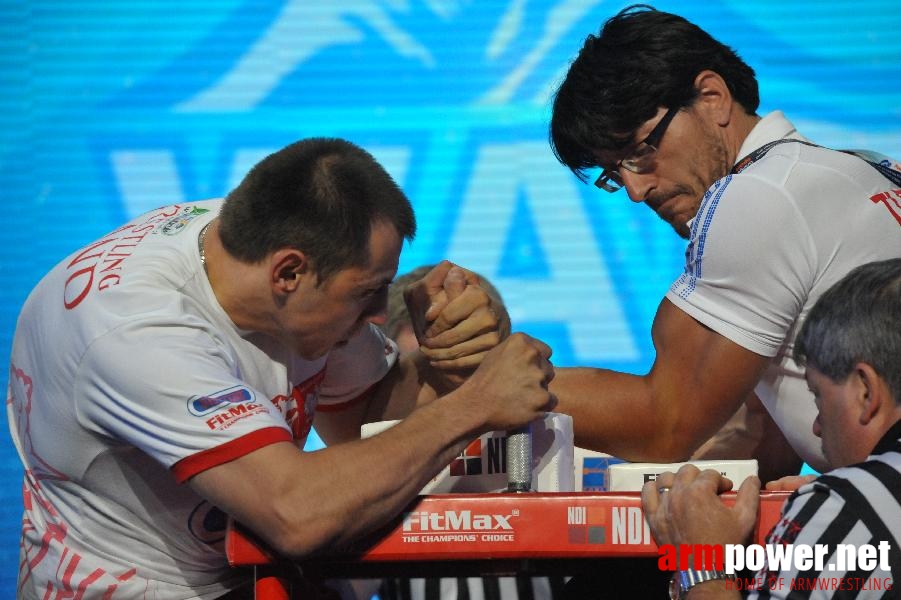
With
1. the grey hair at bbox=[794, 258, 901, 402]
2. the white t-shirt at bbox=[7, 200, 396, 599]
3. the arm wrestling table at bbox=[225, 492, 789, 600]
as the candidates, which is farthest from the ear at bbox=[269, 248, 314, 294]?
the grey hair at bbox=[794, 258, 901, 402]

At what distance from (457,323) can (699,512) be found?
58 centimetres

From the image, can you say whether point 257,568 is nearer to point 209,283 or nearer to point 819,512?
point 209,283

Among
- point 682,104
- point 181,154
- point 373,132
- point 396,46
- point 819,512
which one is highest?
point 682,104

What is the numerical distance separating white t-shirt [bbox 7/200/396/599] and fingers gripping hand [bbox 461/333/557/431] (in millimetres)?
292

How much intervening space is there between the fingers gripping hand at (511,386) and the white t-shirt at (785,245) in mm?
385

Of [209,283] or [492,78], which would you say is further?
[492,78]

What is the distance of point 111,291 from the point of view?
156 cm

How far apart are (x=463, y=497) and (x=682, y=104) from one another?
3.38 ft

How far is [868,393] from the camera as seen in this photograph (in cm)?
141

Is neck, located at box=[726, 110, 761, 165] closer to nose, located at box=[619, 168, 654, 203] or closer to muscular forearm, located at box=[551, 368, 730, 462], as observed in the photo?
nose, located at box=[619, 168, 654, 203]

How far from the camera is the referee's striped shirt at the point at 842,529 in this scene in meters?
1.24

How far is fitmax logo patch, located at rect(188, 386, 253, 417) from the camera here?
1444 mm

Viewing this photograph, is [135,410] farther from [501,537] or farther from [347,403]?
[347,403]

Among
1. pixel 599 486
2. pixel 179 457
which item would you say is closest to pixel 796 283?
pixel 599 486
